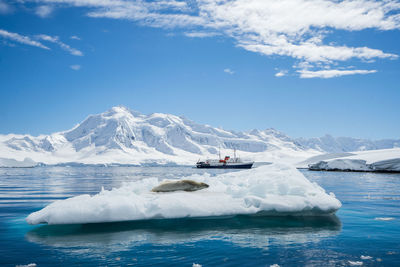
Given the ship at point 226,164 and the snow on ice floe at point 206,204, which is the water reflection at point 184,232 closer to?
the snow on ice floe at point 206,204

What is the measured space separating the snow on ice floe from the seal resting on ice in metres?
0.84

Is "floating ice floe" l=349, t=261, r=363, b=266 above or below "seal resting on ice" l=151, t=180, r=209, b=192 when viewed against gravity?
below

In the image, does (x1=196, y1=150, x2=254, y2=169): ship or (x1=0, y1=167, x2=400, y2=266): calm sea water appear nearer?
(x1=0, y1=167, x2=400, y2=266): calm sea water

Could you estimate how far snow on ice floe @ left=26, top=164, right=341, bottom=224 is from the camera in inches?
354

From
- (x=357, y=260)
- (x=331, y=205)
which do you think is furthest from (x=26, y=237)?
(x=331, y=205)

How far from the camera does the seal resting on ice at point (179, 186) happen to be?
1252cm

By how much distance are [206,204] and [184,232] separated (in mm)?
1313

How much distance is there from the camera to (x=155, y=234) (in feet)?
28.1

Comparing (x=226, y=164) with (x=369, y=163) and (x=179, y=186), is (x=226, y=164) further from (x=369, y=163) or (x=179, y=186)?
(x=179, y=186)

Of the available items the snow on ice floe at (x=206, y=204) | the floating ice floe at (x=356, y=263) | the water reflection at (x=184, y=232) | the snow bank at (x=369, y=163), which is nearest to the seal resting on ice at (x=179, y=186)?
the snow on ice floe at (x=206, y=204)

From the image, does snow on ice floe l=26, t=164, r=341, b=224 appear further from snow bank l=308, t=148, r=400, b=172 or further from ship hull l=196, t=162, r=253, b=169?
ship hull l=196, t=162, r=253, b=169

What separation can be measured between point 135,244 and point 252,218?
4.66 meters

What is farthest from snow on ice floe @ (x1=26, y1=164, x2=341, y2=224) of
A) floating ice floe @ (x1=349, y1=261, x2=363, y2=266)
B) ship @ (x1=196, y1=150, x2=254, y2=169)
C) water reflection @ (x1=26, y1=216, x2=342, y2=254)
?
ship @ (x1=196, y1=150, x2=254, y2=169)

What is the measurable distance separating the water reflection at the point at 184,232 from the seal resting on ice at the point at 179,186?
8.16ft
